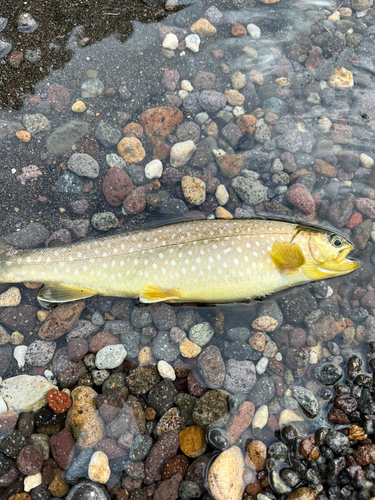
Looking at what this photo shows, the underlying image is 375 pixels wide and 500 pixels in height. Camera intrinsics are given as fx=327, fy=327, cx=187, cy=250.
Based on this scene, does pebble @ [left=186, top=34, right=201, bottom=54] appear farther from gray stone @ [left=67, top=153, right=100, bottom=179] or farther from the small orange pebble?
the small orange pebble

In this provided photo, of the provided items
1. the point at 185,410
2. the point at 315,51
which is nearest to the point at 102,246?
the point at 185,410

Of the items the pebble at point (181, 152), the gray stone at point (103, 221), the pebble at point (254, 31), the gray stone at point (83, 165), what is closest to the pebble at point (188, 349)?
the gray stone at point (103, 221)

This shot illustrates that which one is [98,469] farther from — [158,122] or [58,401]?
[158,122]

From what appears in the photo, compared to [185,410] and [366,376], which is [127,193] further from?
[366,376]

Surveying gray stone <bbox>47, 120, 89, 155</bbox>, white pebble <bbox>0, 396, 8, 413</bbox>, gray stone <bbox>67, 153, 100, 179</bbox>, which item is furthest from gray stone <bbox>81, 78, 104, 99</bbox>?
white pebble <bbox>0, 396, 8, 413</bbox>

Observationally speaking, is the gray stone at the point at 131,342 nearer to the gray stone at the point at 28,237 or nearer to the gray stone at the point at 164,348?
the gray stone at the point at 164,348

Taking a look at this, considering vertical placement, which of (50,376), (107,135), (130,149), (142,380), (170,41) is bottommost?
(50,376)

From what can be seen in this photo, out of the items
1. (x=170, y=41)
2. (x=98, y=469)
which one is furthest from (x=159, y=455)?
(x=170, y=41)
